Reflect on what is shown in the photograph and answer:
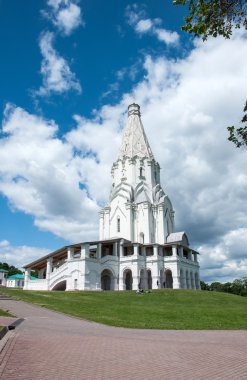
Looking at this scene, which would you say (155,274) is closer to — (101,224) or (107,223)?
(107,223)

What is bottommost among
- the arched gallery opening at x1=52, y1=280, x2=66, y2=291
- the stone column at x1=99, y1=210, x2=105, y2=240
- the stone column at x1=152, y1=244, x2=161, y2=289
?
the arched gallery opening at x1=52, y1=280, x2=66, y2=291

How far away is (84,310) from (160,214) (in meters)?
34.5

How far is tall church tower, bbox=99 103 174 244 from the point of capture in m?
53.2

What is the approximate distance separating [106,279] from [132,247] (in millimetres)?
6269

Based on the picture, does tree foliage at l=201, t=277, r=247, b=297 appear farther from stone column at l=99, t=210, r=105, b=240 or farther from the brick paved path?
the brick paved path

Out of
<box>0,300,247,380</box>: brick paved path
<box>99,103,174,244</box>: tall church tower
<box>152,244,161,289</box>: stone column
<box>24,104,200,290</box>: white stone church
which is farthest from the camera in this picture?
<box>99,103,174,244</box>: tall church tower

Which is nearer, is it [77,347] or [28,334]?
[77,347]

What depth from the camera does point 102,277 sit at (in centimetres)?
4878

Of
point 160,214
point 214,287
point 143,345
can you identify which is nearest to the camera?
point 143,345

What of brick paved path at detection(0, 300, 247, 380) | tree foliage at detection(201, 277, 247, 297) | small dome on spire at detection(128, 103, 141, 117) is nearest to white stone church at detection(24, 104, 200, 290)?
small dome on spire at detection(128, 103, 141, 117)

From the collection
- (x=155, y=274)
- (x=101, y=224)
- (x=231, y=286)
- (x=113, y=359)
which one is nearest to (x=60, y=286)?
(x=155, y=274)

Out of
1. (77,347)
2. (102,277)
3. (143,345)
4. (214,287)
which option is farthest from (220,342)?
(214,287)

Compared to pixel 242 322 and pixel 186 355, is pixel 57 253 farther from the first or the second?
pixel 186 355

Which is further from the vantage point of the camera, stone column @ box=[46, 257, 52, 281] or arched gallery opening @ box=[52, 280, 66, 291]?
stone column @ box=[46, 257, 52, 281]
